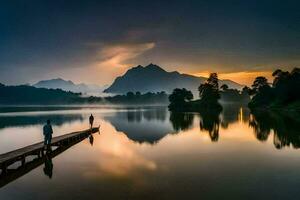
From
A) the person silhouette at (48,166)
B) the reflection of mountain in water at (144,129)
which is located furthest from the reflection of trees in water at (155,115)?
the person silhouette at (48,166)

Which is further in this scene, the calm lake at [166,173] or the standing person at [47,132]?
the standing person at [47,132]

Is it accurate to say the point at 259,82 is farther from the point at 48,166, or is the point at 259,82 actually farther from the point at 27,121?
the point at 48,166

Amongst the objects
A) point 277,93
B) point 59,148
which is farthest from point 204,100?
point 59,148

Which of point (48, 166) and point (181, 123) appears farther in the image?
point (181, 123)

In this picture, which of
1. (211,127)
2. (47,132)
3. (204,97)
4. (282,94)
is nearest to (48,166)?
(47,132)

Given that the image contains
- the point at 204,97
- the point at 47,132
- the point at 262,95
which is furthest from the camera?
the point at 204,97

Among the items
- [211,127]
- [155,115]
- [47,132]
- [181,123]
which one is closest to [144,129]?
[211,127]

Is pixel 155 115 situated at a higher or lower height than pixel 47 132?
lower

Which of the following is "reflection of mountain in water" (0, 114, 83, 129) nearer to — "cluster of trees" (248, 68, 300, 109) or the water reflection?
the water reflection

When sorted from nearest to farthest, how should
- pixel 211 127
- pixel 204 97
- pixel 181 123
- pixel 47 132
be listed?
pixel 47 132, pixel 211 127, pixel 181 123, pixel 204 97

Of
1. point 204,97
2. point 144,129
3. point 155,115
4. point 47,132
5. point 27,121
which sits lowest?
point 155,115

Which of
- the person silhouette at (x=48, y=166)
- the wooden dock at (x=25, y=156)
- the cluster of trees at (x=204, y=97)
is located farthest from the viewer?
the cluster of trees at (x=204, y=97)

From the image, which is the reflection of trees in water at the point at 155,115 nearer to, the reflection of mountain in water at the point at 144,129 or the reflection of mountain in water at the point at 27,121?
the reflection of mountain in water at the point at 144,129

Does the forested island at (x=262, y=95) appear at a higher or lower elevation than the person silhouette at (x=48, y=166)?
higher
